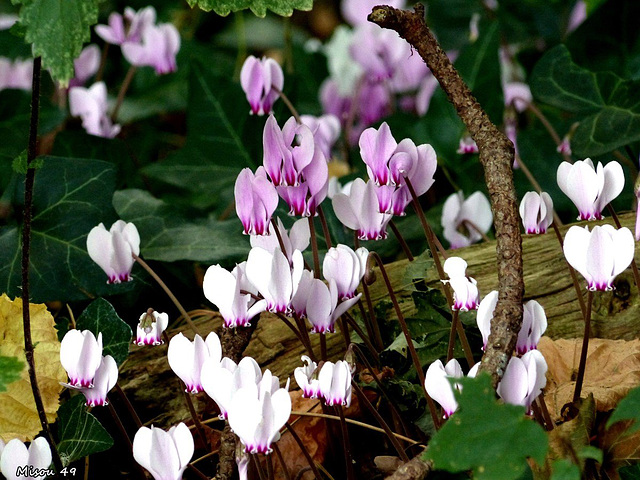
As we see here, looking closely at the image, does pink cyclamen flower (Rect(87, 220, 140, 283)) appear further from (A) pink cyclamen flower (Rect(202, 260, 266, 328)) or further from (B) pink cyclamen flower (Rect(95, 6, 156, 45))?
(B) pink cyclamen flower (Rect(95, 6, 156, 45))

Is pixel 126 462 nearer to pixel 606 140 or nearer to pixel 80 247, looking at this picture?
pixel 80 247

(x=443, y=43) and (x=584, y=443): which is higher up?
(x=443, y=43)

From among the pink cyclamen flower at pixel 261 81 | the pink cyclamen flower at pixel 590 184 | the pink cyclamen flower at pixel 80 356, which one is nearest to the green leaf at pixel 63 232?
the pink cyclamen flower at pixel 261 81

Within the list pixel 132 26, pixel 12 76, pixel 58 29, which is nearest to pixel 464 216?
pixel 58 29

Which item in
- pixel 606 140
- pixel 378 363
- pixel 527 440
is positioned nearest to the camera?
pixel 527 440

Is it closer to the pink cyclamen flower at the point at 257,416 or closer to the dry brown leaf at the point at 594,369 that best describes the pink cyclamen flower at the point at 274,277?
the pink cyclamen flower at the point at 257,416

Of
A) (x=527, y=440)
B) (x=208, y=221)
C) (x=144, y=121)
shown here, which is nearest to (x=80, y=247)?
(x=208, y=221)
